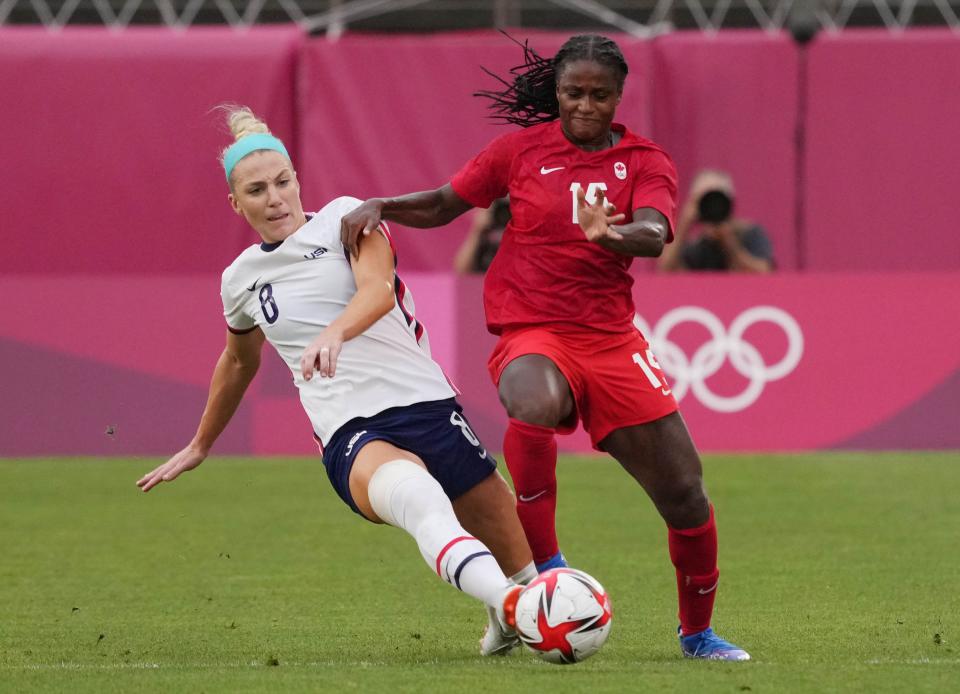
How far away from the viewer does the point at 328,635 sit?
6.18 metres

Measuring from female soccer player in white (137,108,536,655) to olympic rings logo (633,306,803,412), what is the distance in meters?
6.62

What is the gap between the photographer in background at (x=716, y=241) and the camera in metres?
12.9

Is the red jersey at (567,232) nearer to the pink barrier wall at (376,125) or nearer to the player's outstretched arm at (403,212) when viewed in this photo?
the player's outstretched arm at (403,212)

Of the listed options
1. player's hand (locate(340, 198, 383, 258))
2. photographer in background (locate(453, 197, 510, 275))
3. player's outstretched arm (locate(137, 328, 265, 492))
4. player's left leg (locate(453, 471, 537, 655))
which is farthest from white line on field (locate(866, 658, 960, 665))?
photographer in background (locate(453, 197, 510, 275))

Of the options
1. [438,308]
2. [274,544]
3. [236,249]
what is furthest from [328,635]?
[236,249]

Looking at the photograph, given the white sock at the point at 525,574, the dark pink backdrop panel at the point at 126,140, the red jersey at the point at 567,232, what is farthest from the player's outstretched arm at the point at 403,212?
the dark pink backdrop panel at the point at 126,140

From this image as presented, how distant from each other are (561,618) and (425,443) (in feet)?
3.16

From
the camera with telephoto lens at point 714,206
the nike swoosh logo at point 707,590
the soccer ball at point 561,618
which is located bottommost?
the camera with telephoto lens at point 714,206

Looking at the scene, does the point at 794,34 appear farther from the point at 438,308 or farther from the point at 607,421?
the point at 607,421

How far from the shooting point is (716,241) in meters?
13.1

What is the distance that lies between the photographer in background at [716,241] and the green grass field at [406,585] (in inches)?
67.6

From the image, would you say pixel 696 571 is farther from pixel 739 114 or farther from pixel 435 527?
pixel 739 114

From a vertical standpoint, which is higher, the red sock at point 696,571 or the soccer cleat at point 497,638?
the red sock at point 696,571

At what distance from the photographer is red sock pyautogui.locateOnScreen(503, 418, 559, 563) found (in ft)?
17.7
